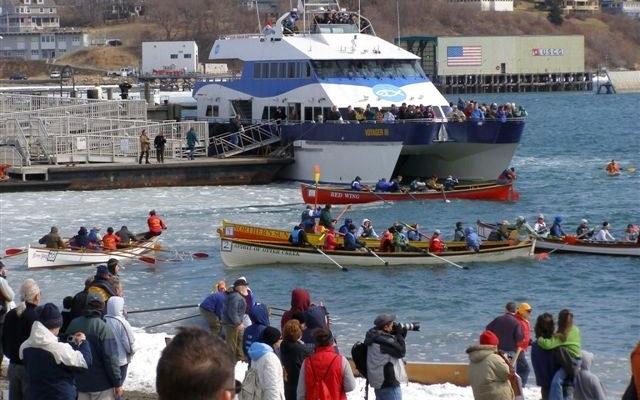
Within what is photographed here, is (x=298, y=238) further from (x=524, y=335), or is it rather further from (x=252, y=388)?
(x=252, y=388)

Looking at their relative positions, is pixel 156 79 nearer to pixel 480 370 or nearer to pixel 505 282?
pixel 505 282

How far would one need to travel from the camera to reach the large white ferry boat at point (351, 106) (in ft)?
133

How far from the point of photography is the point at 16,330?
442 inches

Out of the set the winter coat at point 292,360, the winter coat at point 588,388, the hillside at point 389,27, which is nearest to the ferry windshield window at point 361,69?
the winter coat at point 292,360

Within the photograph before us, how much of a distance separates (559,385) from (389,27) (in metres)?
159

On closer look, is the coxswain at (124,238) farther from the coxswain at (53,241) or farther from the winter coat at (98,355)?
the winter coat at (98,355)

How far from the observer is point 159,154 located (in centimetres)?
4216

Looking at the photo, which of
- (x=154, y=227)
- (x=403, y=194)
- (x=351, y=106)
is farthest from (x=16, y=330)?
(x=351, y=106)

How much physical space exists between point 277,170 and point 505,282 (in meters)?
17.4

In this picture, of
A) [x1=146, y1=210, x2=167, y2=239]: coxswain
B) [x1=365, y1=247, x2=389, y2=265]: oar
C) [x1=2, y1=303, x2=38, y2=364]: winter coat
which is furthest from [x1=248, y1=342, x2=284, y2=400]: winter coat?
[x1=146, y1=210, x2=167, y2=239]: coxswain

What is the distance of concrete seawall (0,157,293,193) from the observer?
40000mm

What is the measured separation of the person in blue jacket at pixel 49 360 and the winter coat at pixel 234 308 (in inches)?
141

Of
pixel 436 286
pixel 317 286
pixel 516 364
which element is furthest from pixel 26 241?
pixel 516 364

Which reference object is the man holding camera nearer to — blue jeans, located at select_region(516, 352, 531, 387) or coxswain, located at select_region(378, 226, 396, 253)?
Answer: blue jeans, located at select_region(516, 352, 531, 387)
